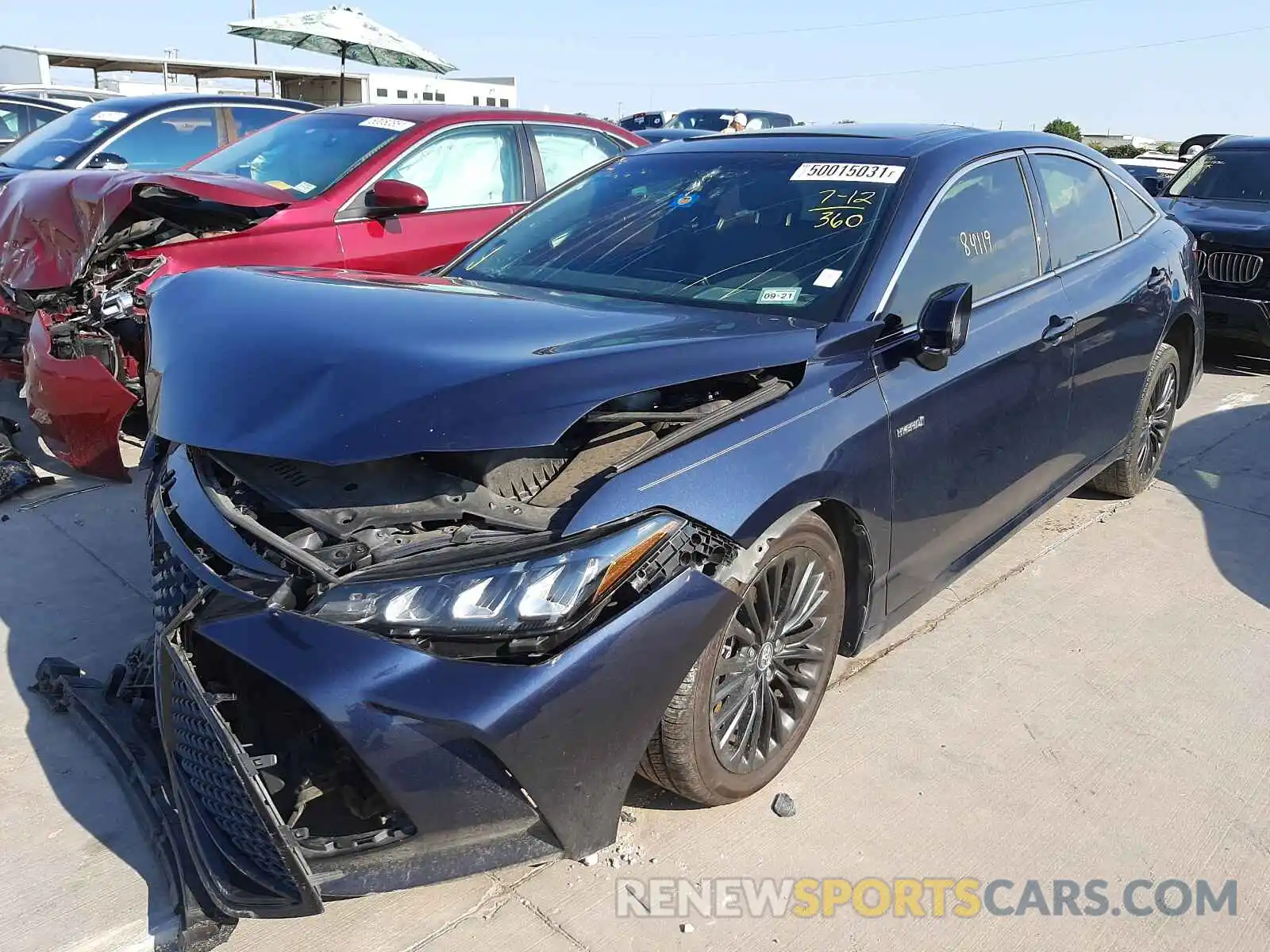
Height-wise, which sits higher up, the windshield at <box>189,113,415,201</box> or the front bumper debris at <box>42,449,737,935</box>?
the windshield at <box>189,113,415,201</box>

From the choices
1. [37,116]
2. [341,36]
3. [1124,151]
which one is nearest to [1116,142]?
[1124,151]

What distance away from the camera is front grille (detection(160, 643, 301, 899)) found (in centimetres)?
195

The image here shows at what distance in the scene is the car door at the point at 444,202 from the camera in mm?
5371


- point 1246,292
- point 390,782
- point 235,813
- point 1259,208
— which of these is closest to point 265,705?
point 235,813

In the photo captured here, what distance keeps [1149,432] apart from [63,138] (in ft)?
23.0

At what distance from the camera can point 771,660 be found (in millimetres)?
2666

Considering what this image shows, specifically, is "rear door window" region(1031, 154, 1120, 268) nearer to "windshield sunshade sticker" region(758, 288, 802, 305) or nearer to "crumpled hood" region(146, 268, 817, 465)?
"windshield sunshade sticker" region(758, 288, 802, 305)

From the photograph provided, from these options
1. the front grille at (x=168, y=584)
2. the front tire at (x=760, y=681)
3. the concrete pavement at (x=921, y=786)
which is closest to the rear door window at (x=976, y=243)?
the front tire at (x=760, y=681)

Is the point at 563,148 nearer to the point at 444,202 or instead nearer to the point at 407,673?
the point at 444,202

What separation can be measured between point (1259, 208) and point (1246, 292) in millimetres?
1258

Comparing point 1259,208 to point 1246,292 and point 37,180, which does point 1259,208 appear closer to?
point 1246,292

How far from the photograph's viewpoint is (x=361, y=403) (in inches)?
82.2

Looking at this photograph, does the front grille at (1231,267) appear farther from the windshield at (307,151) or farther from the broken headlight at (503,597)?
the broken headlight at (503,597)

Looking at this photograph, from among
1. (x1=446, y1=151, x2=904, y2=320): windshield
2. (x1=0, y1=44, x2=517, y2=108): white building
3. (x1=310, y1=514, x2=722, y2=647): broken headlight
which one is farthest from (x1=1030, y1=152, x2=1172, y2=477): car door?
(x1=0, y1=44, x2=517, y2=108): white building
